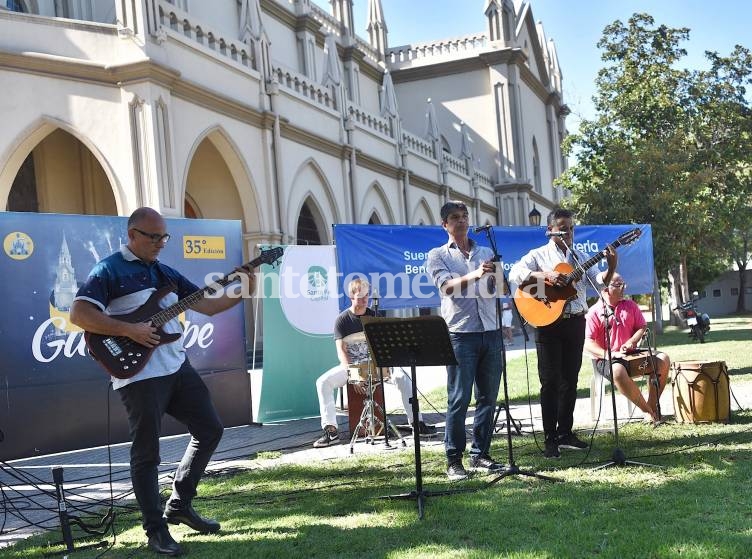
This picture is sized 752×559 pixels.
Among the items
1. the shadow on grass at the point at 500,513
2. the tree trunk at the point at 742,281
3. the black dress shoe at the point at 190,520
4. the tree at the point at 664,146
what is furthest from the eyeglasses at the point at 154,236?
the tree trunk at the point at 742,281

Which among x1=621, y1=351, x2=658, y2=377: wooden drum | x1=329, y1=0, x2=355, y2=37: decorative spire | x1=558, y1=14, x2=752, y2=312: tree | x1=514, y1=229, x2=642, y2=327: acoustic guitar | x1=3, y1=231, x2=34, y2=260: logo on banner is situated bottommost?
x1=621, y1=351, x2=658, y2=377: wooden drum

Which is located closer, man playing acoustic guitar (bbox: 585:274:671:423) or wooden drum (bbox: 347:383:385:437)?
man playing acoustic guitar (bbox: 585:274:671:423)

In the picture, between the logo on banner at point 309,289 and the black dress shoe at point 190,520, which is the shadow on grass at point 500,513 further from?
the logo on banner at point 309,289

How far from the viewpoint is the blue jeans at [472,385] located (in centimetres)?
620

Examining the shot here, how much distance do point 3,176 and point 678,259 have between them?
1771 cm

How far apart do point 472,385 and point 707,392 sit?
120 inches

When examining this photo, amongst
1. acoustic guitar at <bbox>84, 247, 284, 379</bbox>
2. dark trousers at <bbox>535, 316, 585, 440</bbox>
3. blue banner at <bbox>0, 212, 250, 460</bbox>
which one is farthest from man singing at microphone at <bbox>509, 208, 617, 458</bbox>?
blue banner at <bbox>0, 212, 250, 460</bbox>

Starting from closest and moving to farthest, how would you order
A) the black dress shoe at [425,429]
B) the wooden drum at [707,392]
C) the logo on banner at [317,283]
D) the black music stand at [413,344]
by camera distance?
the black music stand at [413,344] < the wooden drum at [707,392] < the black dress shoe at [425,429] < the logo on banner at [317,283]

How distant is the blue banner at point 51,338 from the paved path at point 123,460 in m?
0.32

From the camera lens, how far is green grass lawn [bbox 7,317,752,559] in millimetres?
4324

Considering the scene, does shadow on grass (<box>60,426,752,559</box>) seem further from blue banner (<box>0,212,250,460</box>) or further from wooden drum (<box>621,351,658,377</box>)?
blue banner (<box>0,212,250,460</box>)

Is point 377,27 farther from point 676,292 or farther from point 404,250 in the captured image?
point 404,250

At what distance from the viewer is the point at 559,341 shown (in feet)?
23.1

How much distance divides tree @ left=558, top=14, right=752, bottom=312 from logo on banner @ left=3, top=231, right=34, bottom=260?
698 inches
